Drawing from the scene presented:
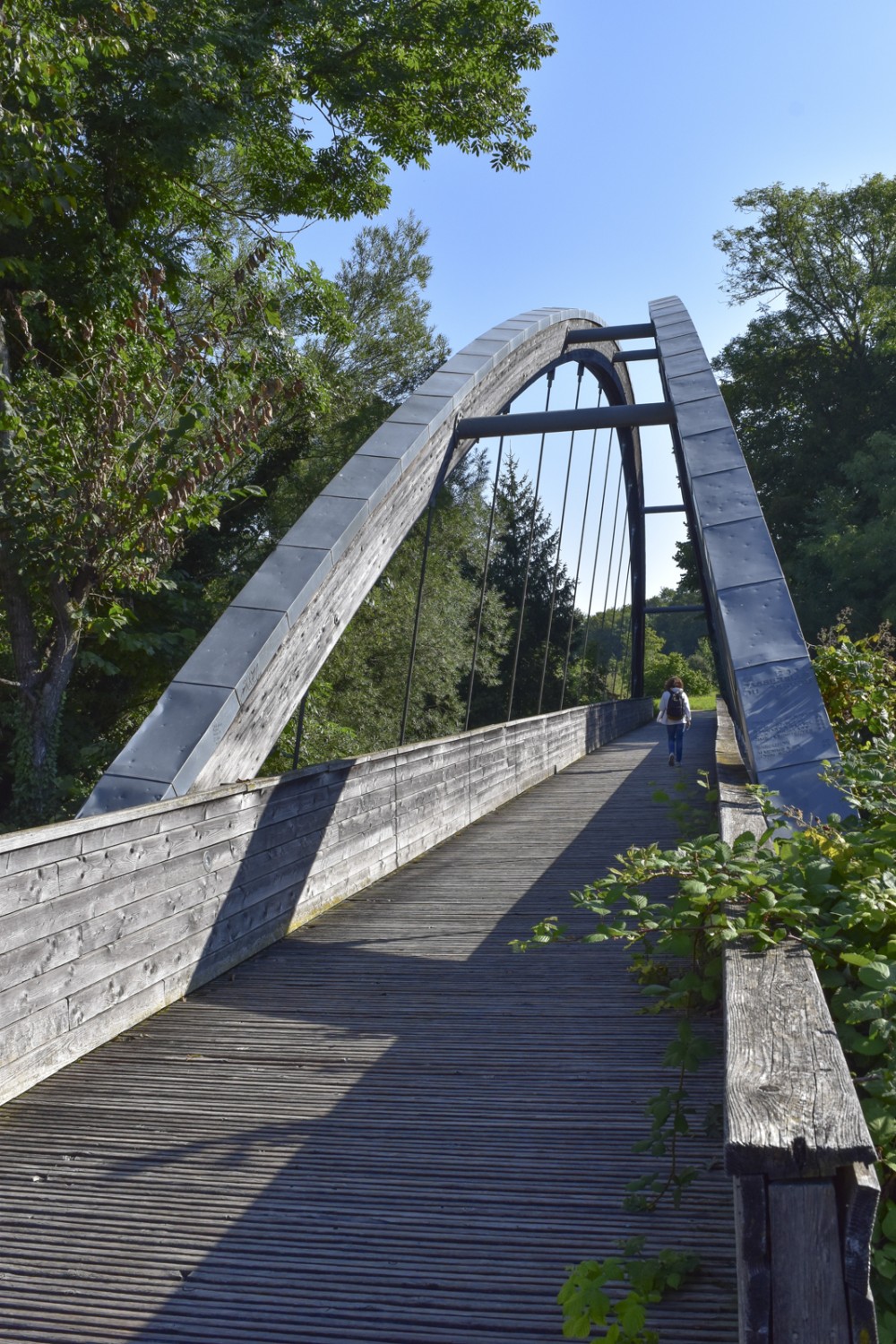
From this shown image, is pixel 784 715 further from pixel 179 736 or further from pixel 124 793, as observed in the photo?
pixel 124 793

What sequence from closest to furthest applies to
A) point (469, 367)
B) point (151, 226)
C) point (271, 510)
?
1. point (469, 367)
2. point (151, 226)
3. point (271, 510)

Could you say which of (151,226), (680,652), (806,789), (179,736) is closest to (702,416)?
(806,789)

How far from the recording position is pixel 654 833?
7695 millimetres

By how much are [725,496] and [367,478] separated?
6.98ft

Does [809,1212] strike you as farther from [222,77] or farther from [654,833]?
[222,77]

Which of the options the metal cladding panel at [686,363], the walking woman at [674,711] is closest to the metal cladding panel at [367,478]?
the metal cladding panel at [686,363]

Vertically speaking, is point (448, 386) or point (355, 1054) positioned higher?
point (448, 386)

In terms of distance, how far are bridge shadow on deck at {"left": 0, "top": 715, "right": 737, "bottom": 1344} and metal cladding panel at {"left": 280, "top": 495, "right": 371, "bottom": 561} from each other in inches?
90.3

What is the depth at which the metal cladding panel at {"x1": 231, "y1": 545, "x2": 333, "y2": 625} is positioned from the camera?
→ 5.57 meters

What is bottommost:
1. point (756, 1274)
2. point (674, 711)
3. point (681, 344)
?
point (756, 1274)

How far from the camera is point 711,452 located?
255 inches

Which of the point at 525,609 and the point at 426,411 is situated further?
the point at 525,609

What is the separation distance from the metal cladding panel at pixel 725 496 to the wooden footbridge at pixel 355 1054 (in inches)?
1.3

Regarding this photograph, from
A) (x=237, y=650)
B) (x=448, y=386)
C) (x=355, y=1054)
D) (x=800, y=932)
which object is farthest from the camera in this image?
(x=448, y=386)
